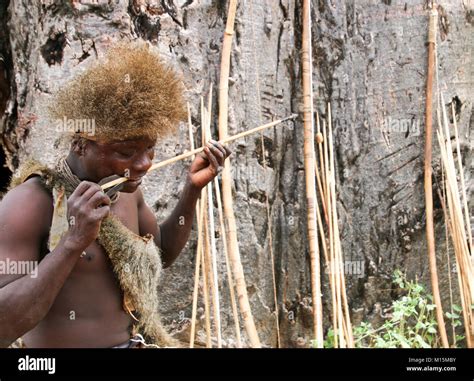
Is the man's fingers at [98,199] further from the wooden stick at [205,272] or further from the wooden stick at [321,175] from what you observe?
the wooden stick at [321,175]

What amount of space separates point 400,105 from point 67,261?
1.48 meters

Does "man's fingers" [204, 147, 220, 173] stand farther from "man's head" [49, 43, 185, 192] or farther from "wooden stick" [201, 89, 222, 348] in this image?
"wooden stick" [201, 89, 222, 348]

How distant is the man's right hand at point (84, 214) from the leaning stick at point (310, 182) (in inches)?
33.5

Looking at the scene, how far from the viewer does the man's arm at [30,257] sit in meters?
1.44

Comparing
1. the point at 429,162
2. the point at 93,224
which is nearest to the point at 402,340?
the point at 429,162

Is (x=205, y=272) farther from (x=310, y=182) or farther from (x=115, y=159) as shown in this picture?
(x=115, y=159)

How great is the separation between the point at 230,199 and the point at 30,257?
847 mm

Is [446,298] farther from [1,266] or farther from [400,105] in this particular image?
[1,266]

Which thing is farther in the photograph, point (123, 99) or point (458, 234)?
point (458, 234)

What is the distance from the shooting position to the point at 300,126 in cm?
250

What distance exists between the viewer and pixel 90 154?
161cm
